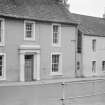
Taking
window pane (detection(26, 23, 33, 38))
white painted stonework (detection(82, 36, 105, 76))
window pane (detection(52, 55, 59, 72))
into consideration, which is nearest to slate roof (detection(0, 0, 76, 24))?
window pane (detection(26, 23, 33, 38))

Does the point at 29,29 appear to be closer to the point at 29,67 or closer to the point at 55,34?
the point at 55,34

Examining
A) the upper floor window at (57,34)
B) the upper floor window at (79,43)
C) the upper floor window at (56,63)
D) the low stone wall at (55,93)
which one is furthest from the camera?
the upper floor window at (79,43)

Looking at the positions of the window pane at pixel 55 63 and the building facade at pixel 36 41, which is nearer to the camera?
the building facade at pixel 36 41

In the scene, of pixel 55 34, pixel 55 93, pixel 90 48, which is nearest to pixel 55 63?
pixel 55 34

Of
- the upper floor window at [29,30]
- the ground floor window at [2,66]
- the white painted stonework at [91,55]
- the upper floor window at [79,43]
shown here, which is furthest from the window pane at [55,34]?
the ground floor window at [2,66]

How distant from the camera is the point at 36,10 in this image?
26.0 m

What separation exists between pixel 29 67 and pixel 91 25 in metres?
14.0

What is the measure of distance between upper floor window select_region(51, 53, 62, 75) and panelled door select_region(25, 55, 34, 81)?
238 cm

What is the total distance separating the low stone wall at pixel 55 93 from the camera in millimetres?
9375

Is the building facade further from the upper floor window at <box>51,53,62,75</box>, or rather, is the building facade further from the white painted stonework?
the white painted stonework

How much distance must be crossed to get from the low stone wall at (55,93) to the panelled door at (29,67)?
42.7 ft

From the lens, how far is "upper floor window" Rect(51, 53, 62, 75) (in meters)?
26.2

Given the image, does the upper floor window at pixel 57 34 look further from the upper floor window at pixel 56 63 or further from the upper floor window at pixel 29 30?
the upper floor window at pixel 29 30

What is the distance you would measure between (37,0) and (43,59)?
6540 mm
